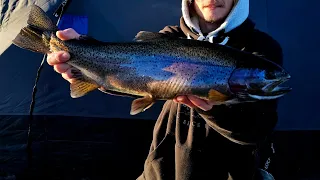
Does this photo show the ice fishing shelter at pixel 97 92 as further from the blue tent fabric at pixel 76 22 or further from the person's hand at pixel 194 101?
the person's hand at pixel 194 101

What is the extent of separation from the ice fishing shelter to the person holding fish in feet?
4.82

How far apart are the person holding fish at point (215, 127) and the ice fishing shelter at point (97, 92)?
57.8 inches

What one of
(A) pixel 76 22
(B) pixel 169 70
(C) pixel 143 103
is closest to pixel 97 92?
(A) pixel 76 22

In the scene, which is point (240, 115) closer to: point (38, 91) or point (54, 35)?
point (54, 35)

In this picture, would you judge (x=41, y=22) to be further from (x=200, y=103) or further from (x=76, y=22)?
(x=76, y=22)

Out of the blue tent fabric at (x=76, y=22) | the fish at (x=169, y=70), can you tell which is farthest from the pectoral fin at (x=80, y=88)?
the blue tent fabric at (x=76, y=22)

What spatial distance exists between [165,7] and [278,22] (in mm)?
1206

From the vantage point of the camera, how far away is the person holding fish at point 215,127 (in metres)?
3.13

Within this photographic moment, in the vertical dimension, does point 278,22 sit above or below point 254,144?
above

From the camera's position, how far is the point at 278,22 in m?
5.00

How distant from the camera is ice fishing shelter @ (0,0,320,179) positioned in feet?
16.4

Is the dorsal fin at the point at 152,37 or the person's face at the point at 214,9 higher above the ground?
the person's face at the point at 214,9

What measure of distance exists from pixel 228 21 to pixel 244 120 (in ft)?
2.31

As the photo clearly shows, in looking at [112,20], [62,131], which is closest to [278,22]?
[112,20]
